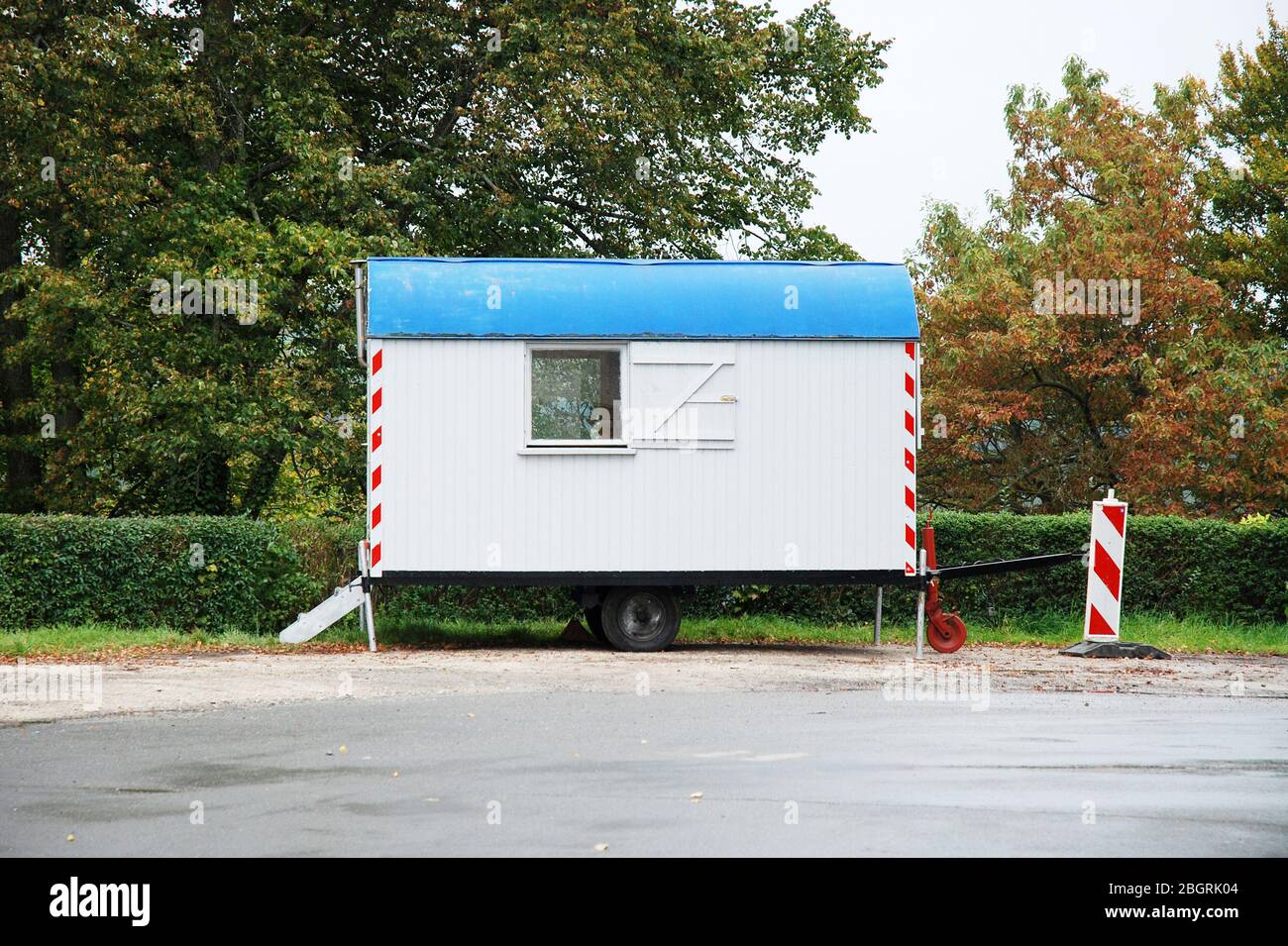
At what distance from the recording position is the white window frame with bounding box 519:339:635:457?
1390 cm

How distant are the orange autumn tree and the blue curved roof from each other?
9.83 m

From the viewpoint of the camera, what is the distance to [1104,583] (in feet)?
46.9

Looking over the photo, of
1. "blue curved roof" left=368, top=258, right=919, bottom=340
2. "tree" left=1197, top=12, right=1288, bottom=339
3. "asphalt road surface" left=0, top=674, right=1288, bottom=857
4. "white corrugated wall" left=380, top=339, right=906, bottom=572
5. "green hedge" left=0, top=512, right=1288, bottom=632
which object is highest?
"tree" left=1197, top=12, right=1288, bottom=339

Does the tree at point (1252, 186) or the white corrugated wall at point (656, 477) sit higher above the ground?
the tree at point (1252, 186)

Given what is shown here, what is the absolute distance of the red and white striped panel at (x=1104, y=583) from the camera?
14.3 meters

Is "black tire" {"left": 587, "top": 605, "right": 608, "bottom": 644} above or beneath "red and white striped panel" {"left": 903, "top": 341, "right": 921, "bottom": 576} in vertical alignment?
beneath

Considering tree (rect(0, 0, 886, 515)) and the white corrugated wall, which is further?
tree (rect(0, 0, 886, 515))

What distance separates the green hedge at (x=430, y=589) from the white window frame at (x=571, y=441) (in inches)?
106

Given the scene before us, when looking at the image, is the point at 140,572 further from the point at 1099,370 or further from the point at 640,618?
the point at 1099,370

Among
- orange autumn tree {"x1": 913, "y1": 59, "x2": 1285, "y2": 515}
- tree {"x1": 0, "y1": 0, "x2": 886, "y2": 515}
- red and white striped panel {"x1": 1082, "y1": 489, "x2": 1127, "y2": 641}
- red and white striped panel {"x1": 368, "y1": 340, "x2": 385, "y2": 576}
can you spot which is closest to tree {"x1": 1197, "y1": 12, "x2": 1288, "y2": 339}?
orange autumn tree {"x1": 913, "y1": 59, "x2": 1285, "y2": 515}

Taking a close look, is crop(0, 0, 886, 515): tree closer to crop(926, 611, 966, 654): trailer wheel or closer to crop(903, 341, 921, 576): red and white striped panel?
crop(903, 341, 921, 576): red and white striped panel

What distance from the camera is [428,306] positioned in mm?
13836

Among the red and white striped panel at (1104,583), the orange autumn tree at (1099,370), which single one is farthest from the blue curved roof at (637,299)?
the orange autumn tree at (1099,370)

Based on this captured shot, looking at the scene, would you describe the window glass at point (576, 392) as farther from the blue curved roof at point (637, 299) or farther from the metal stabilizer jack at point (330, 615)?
the metal stabilizer jack at point (330, 615)
